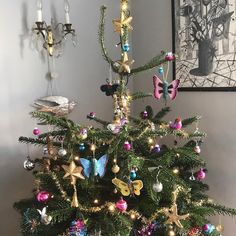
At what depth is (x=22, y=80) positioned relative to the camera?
1.55 metres

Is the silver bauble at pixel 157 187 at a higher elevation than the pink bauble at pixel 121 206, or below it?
higher

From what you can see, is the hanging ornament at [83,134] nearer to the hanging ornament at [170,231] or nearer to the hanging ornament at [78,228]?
the hanging ornament at [78,228]

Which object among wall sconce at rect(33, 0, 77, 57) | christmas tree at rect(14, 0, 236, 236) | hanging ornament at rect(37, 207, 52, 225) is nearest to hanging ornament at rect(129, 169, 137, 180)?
christmas tree at rect(14, 0, 236, 236)

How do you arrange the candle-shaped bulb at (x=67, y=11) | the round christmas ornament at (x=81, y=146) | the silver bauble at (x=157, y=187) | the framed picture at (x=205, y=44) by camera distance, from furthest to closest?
the candle-shaped bulb at (x=67, y=11), the framed picture at (x=205, y=44), the round christmas ornament at (x=81, y=146), the silver bauble at (x=157, y=187)

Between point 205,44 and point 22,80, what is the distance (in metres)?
0.84

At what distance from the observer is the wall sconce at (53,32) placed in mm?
1535

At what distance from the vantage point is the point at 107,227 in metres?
0.99

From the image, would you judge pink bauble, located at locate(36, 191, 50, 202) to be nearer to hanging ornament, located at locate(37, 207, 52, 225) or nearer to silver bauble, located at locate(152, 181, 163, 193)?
hanging ornament, located at locate(37, 207, 52, 225)

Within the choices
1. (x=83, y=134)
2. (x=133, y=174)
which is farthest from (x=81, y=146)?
(x=133, y=174)

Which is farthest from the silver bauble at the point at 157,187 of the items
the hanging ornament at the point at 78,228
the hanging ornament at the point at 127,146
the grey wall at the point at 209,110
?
the grey wall at the point at 209,110

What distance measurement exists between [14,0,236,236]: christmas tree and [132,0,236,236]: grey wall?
15.4 inches

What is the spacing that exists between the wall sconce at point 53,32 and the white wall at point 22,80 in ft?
0.12

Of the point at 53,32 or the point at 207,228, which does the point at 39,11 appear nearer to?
the point at 53,32

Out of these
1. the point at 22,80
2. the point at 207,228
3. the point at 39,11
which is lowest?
the point at 207,228
